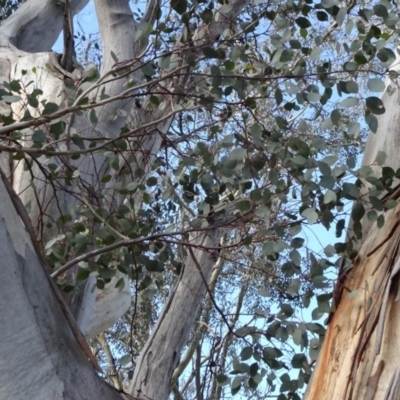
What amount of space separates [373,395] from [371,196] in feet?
1.45

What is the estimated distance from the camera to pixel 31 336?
47.6 inches

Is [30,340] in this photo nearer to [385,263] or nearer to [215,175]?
[385,263]

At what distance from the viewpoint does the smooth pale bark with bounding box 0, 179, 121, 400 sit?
117 cm

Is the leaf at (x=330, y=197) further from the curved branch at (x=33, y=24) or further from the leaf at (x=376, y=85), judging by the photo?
the curved branch at (x=33, y=24)

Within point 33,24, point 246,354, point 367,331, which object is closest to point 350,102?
point 367,331

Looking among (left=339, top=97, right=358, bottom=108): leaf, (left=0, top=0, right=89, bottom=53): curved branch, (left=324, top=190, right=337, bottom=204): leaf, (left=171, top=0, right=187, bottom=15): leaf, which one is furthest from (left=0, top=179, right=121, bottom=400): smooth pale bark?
(left=0, top=0, right=89, bottom=53): curved branch

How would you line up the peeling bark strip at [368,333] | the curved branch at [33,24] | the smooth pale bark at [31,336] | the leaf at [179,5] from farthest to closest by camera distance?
the curved branch at [33,24]
the leaf at [179,5]
the peeling bark strip at [368,333]
the smooth pale bark at [31,336]

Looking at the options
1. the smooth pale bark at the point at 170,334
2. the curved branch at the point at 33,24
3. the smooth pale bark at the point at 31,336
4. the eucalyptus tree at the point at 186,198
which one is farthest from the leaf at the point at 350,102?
the curved branch at the point at 33,24

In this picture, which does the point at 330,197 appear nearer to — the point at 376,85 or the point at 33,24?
the point at 376,85

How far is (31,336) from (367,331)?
0.74 m

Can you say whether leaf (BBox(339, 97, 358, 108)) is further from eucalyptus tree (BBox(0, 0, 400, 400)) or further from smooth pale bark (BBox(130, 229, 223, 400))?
smooth pale bark (BBox(130, 229, 223, 400))

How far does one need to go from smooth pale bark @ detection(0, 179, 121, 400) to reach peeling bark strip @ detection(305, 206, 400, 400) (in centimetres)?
53

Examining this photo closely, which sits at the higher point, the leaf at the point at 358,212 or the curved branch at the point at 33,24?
the curved branch at the point at 33,24

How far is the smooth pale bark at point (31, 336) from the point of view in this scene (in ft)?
3.85
